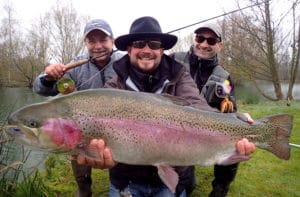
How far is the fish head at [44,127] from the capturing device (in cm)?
259

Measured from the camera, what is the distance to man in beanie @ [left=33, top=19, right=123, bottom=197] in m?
4.31

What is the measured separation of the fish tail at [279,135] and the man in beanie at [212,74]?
1.22 metres

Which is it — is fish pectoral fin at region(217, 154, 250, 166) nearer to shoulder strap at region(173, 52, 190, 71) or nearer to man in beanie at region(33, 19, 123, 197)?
man in beanie at region(33, 19, 123, 197)

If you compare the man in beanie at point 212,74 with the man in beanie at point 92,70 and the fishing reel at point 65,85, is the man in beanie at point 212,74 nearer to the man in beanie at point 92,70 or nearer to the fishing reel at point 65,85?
the man in beanie at point 92,70

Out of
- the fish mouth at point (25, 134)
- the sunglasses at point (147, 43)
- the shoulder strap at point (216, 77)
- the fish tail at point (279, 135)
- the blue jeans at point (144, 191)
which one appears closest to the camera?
the fish mouth at point (25, 134)

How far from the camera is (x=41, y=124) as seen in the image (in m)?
2.59

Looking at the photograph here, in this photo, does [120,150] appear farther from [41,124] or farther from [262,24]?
[262,24]

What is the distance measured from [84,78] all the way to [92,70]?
138 millimetres

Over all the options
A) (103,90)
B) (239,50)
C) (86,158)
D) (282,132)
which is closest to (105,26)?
(103,90)

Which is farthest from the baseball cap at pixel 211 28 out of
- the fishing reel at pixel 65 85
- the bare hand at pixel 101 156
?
the bare hand at pixel 101 156

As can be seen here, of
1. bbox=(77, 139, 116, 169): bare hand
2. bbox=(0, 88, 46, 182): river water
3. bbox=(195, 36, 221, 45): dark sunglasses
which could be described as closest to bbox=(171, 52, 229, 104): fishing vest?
bbox=(195, 36, 221, 45): dark sunglasses

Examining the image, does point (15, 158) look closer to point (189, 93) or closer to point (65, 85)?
point (65, 85)

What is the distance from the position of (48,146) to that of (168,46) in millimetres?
1621

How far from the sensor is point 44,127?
2592 millimetres
